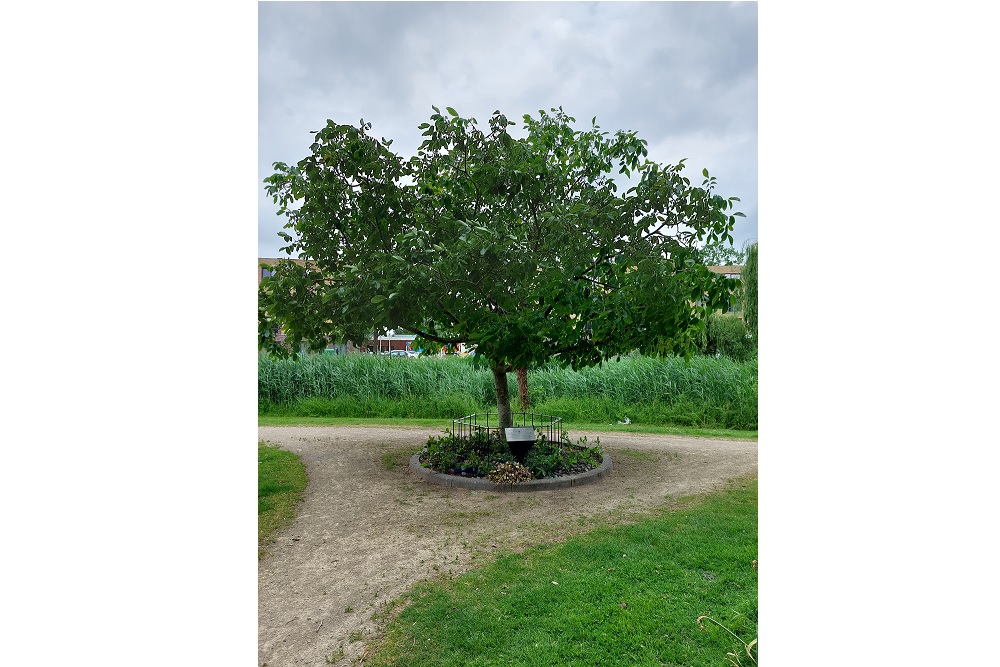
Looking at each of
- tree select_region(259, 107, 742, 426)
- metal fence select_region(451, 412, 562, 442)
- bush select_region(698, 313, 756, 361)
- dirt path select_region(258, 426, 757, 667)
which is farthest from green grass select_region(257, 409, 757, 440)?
bush select_region(698, 313, 756, 361)

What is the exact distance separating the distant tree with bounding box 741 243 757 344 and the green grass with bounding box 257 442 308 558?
8.68 metres

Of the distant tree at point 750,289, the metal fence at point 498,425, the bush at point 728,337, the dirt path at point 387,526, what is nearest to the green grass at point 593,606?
the dirt path at point 387,526

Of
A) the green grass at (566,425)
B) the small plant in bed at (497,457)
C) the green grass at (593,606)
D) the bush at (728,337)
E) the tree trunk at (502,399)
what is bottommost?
the green grass at (566,425)

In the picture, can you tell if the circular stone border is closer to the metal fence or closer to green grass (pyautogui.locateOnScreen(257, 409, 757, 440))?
the metal fence

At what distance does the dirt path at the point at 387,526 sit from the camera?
8.09 ft

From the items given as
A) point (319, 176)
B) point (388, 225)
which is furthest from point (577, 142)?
point (319, 176)

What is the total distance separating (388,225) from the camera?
480 cm

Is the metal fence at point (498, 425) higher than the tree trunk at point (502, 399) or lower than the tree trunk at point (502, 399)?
lower

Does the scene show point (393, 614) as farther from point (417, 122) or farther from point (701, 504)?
point (417, 122)

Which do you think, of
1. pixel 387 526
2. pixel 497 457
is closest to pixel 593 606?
pixel 387 526

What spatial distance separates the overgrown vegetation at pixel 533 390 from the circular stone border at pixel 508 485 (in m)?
3.83

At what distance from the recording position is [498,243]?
376cm

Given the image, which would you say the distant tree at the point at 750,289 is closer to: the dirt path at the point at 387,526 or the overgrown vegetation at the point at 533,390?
the overgrown vegetation at the point at 533,390
